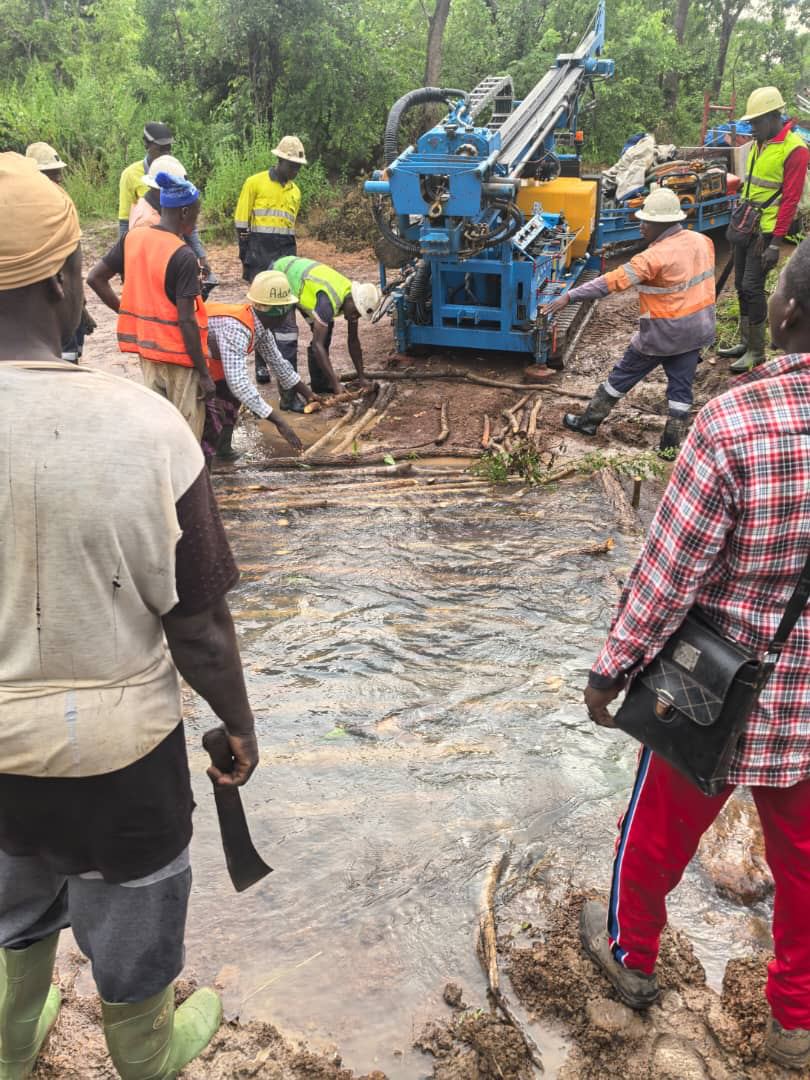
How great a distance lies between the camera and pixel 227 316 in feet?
18.0

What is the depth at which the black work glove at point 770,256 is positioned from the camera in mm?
7078

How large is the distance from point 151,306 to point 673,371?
3.43 meters

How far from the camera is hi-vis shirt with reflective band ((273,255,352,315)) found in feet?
22.3

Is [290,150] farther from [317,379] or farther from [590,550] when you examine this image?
[590,550]

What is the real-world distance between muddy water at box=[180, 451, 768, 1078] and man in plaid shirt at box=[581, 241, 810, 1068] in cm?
36

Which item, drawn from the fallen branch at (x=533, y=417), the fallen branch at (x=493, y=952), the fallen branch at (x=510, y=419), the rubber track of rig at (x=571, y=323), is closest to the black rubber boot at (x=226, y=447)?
the fallen branch at (x=510, y=419)

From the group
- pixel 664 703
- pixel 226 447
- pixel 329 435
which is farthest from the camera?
pixel 329 435

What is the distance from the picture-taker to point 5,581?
156cm

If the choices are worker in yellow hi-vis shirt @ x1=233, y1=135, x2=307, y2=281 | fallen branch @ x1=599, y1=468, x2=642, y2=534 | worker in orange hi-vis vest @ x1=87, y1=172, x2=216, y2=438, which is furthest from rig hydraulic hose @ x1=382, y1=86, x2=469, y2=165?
fallen branch @ x1=599, y1=468, x2=642, y2=534

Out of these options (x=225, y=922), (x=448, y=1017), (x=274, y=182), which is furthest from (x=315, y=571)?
(x=274, y=182)

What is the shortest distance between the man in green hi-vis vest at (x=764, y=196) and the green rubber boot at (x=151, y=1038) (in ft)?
22.2

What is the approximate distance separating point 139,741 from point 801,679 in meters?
1.33

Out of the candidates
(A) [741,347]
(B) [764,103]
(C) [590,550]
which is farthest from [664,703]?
→ (A) [741,347]

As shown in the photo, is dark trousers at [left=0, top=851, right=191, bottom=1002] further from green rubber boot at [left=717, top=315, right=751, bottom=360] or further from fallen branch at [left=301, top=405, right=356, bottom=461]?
green rubber boot at [left=717, top=315, right=751, bottom=360]
